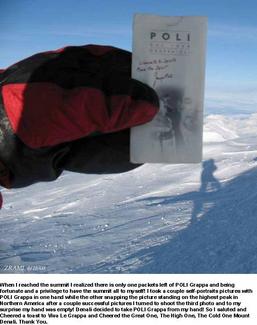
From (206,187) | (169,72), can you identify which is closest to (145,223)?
(206,187)

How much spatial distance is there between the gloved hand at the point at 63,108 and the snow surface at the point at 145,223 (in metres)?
2.17

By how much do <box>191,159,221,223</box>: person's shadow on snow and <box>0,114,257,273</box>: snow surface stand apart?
2cm

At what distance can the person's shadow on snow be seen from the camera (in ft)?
21.1

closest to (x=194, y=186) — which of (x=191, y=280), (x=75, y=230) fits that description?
(x=75, y=230)

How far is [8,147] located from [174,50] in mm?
355

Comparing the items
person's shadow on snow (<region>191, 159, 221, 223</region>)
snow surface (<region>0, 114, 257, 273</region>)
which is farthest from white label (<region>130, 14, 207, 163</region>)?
person's shadow on snow (<region>191, 159, 221, 223</region>)

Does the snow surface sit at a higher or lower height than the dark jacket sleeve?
lower

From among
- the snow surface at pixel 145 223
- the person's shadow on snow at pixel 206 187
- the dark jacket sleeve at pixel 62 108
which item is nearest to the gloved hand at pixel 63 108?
the dark jacket sleeve at pixel 62 108

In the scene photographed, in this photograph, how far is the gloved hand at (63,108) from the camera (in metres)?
0.55

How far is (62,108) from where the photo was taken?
1.82ft

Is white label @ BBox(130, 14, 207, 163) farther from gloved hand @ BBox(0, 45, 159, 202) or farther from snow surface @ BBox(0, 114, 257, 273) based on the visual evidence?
snow surface @ BBox(0, 114, 257, 273)

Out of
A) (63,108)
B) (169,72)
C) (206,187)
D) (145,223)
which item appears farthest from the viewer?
(206,187)

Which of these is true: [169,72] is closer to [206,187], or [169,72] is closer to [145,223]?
[145,223]

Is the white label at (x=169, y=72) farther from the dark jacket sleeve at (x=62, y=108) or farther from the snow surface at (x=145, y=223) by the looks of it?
the snow surface at (x=145, y=223)
